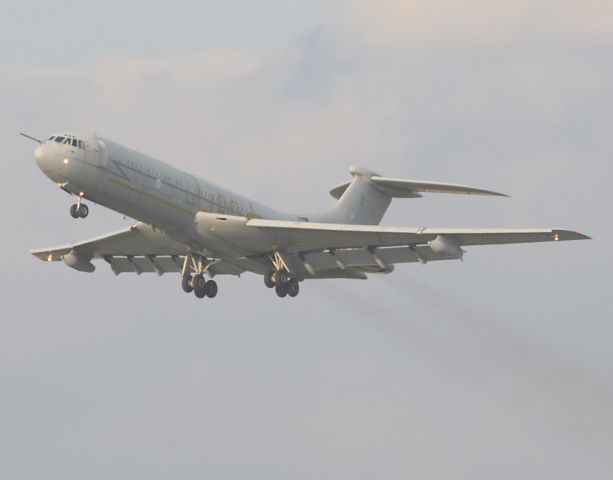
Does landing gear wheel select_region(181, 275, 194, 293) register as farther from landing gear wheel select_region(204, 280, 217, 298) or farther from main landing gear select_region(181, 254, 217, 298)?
landing gear wheel select_region(204, 280, 217, 298)

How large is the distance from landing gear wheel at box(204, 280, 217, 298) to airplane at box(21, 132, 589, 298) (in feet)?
0.14

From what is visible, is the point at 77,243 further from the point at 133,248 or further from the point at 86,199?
the point at 86,199

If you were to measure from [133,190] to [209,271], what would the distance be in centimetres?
805

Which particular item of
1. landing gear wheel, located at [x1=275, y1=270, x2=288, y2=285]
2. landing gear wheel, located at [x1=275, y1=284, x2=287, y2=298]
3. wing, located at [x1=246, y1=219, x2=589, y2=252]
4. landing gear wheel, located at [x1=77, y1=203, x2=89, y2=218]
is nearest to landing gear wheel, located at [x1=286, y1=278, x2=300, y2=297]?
landing gear wheel, located at [x1=275, y1=284, x2=287, y2=298]

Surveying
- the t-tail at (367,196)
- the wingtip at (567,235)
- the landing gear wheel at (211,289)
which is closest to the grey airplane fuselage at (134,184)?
the landing gear wheel at (211,289)

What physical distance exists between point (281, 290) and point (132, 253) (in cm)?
797

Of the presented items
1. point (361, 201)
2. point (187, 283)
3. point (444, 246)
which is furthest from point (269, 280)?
point (444, 246)

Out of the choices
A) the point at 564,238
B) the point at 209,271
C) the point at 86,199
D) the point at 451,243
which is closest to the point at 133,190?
the point at 86,199

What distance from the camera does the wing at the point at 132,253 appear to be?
6078 centimetres

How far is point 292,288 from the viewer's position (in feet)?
199

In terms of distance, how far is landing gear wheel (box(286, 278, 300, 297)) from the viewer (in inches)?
2382

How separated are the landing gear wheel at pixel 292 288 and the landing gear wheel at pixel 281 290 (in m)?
0.17

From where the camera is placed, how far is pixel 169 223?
56938 millimetres

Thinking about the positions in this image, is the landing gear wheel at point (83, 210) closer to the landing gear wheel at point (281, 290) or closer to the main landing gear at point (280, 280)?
the main landing gear at point (280, 280)
